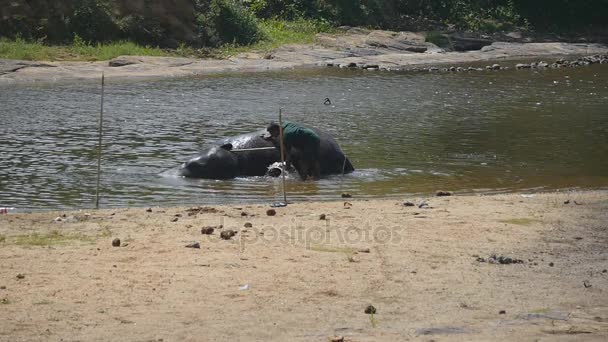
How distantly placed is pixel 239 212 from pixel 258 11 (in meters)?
29.5

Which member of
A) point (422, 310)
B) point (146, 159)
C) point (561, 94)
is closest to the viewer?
point (422, 310)

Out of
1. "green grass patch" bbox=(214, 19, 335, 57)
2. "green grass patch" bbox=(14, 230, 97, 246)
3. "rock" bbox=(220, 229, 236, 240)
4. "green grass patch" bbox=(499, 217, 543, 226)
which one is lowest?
"green grass patch" bbox=(214, 19, 335, 57)

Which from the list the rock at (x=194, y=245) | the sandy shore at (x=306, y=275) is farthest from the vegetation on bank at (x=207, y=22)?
the rock at (x=194, y=245)

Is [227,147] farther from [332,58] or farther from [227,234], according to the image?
[332,58]

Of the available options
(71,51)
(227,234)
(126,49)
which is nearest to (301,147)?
(227,234)

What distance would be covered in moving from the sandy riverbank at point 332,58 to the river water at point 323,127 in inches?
48.4

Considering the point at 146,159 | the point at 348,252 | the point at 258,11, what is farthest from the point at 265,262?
the point at 258,11

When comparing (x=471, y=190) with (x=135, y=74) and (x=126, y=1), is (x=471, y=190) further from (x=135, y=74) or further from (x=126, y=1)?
(x=126, y=1)

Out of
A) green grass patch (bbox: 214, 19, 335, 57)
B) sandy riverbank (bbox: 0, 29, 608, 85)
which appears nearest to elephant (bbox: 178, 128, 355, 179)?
sandy riverbank (bbox: 0, 29, 608, 85)

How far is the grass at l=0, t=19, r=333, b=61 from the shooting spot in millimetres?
29484

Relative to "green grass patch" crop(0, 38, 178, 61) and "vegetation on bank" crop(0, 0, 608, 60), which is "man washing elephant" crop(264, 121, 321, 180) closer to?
"green grass patch" crop(0, 38, 178, 61)

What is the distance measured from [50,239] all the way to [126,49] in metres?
22.6

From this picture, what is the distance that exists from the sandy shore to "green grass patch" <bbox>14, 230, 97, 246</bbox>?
27 mm

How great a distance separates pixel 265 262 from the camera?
337 inches
